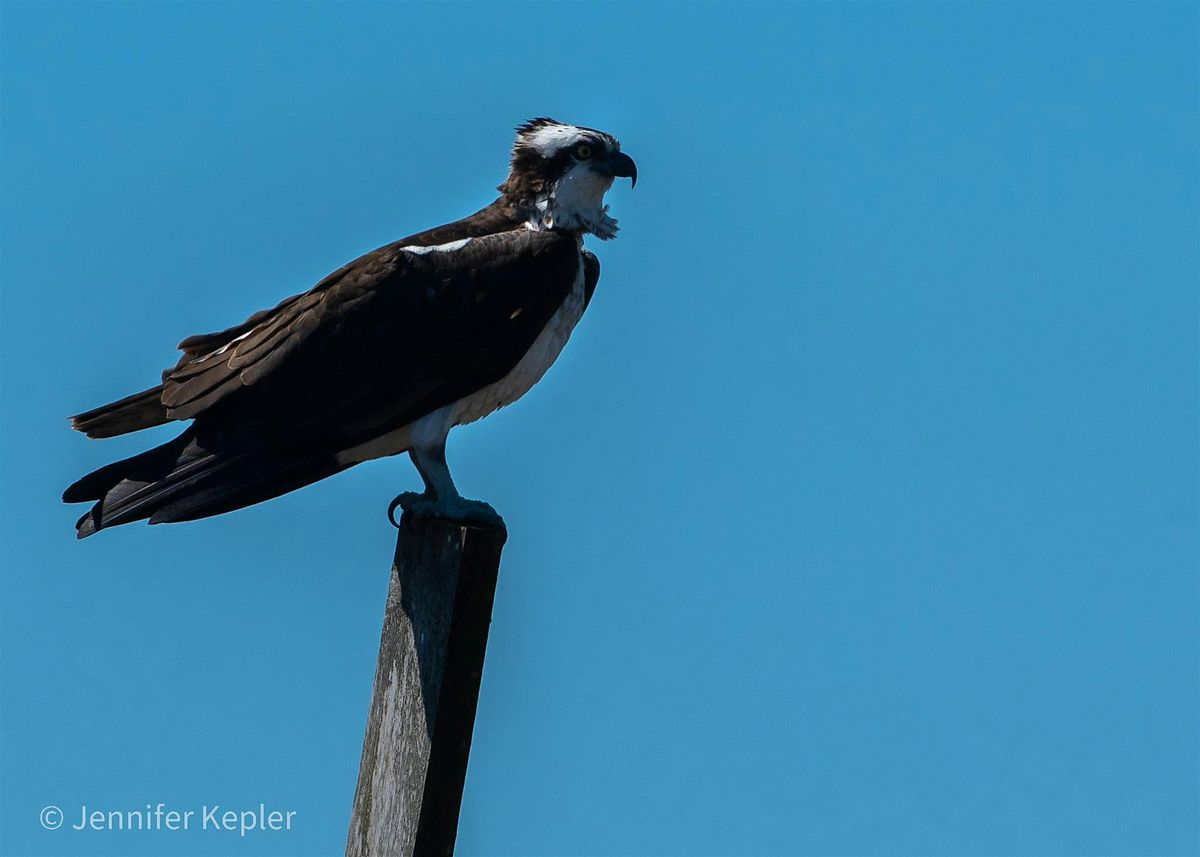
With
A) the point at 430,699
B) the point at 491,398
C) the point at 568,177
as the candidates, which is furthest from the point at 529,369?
the point at 430,699

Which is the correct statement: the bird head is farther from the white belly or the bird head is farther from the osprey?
the white belly

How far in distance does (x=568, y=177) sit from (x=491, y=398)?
4.10 feet

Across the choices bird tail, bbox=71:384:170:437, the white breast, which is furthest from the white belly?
bird tail, bbox=71:384:170:437

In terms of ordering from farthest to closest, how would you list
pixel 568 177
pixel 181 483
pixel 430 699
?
pixel 568 177
pixel 181 483
pixel 430 699

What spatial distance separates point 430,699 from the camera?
14.9ft

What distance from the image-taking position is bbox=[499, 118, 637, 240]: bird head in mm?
7133

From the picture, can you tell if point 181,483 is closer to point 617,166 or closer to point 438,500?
point 438,500

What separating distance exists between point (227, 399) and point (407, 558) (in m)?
1.58

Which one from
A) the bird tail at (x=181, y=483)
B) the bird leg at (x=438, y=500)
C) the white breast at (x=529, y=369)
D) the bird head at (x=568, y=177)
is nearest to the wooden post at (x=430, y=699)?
the bird leg at (x=438, y=500)

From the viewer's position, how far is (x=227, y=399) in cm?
621

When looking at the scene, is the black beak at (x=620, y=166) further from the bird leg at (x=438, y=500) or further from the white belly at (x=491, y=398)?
the bird leg at (x=438, y=500)

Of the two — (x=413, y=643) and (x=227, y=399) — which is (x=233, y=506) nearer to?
(x=227, y=399)

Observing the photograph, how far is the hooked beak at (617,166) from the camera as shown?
724 centimetres

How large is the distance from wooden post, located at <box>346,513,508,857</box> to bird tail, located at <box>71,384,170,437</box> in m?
2.15
